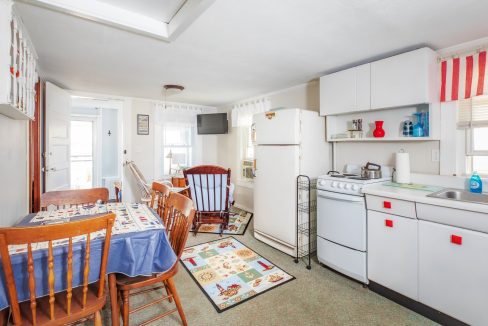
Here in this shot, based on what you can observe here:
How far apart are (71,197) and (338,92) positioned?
3.02m

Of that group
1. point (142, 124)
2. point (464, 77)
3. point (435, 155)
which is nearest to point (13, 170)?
point (142, 124)

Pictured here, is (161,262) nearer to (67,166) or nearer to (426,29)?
(426,29)

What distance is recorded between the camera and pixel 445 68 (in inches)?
92.3

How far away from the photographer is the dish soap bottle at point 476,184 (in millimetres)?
2072

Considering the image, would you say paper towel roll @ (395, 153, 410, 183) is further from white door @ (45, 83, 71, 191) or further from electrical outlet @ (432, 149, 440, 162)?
white door @ (45, 83, 71, 191)

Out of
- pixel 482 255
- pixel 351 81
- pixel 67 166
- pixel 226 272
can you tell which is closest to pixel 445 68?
pixel 351 81

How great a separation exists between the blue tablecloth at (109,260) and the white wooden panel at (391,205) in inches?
68.5

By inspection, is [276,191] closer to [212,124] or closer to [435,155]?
[435,155]

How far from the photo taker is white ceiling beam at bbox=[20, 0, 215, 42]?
5.52ft

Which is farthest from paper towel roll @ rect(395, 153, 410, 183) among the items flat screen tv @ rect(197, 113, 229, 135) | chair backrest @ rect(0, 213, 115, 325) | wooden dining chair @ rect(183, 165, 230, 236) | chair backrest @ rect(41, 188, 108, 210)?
flat screen tv @ rect(197, 113, 229, 135)

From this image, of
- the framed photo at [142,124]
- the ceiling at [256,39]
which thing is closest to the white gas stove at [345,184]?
the ceiling at [256,39]

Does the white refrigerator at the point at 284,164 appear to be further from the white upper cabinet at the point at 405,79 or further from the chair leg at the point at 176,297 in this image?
the chair leg at the point at 176,297

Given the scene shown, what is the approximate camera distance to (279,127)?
2.96 meters

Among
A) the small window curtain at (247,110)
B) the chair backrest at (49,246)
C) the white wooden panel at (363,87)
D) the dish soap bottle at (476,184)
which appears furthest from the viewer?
the small window curtain at (247,110)
